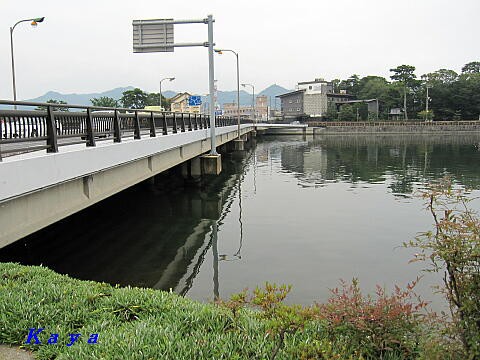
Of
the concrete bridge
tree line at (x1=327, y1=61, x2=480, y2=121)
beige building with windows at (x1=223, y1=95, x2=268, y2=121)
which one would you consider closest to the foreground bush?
the concrete bridge

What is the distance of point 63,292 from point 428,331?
4145 mm

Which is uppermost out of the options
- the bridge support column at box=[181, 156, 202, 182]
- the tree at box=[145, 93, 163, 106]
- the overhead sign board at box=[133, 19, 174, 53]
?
the tree at box=[145, 93, 163, 106]

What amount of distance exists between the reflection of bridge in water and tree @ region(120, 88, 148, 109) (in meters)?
84.9

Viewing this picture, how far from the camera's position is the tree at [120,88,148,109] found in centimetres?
9925

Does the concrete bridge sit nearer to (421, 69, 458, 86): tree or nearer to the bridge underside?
the bridge underside

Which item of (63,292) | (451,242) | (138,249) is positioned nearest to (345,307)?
(451,242)

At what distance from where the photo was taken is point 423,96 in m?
92.6

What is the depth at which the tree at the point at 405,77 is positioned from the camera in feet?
313

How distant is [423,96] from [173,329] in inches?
3930

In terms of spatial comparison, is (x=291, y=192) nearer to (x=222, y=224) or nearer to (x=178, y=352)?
(x=222, y=224)

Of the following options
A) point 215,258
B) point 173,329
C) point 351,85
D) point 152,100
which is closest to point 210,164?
point 215,258

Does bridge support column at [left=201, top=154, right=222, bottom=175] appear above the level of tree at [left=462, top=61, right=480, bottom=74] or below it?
below

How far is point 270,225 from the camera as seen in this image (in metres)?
14.2

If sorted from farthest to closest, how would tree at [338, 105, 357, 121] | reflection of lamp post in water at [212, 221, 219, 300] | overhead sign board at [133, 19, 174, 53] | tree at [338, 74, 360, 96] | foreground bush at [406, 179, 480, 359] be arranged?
tree at [338, 74, 360, 96]
tree at [338, 105, 357, 121]
overhead sign board at [133, 19, 174, 53]
reflection of lamp post in water at [212, 221, 219, 300]
foreground bush at [406, 179, 480, 359]
